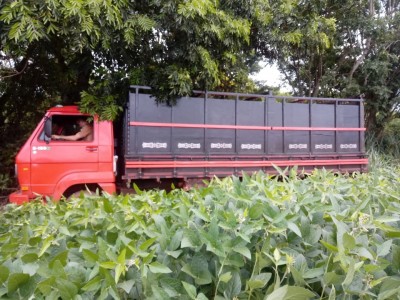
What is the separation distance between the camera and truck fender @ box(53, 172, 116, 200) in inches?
215

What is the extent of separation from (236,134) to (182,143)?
3.48 feet

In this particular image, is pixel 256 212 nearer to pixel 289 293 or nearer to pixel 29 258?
pixel 289 293

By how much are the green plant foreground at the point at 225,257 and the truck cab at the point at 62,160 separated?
14.2 ft

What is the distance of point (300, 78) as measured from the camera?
11.9 meters

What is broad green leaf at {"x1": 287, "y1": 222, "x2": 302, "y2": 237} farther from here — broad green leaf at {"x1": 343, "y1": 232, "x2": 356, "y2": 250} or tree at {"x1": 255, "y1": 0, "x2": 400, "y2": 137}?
tree at {"x1": 255, "y1": 0, "x2": 400, "y2": 137}

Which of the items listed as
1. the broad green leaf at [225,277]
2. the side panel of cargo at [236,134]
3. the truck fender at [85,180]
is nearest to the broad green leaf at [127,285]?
the broad green leaf at [225,277]

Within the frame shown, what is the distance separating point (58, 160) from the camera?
551 cm

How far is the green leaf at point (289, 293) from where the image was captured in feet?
2.89

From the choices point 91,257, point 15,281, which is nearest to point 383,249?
point 91,257

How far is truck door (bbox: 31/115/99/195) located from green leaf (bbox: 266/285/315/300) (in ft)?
16.8

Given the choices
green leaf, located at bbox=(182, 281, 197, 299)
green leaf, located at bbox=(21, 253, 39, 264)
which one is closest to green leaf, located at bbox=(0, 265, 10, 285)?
green leaf, located at bbox=(21, 253, 39, 264)

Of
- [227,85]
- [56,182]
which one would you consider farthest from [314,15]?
[56,182]

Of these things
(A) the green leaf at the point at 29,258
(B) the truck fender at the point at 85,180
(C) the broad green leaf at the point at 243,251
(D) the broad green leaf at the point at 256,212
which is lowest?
(B) the truck fender at the point at 85,180

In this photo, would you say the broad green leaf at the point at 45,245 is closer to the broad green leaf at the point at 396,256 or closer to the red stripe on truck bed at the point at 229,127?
the broad green leaf at the point at 396,256
